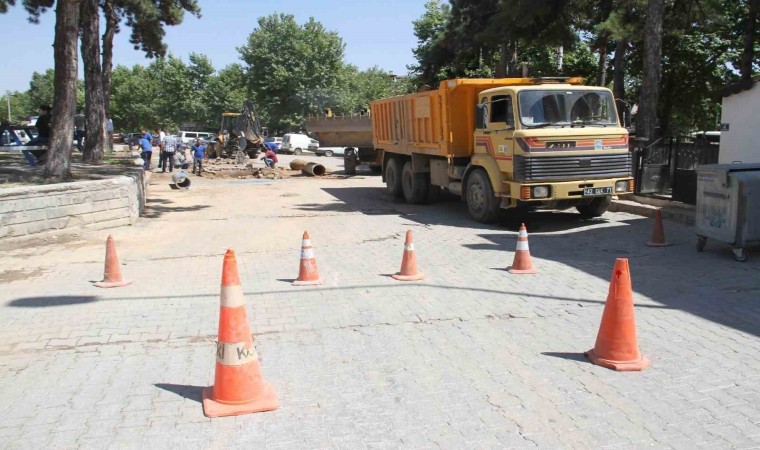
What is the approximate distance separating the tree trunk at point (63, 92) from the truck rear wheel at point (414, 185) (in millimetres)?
7642

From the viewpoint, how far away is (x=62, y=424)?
3.82m

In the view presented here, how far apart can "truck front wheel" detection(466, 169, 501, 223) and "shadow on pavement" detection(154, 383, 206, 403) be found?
851 centimetres

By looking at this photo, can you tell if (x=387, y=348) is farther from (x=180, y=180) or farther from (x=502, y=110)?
(x=180, y=180)

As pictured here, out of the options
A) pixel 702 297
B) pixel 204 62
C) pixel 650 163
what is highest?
pixel 204 62

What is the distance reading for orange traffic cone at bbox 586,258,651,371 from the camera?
462 cm

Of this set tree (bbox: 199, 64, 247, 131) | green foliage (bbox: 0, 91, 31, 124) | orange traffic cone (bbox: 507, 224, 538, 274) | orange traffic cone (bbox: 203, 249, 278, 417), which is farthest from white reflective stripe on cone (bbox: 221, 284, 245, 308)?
green foliage (bbox: 0, 91, 31, 124)

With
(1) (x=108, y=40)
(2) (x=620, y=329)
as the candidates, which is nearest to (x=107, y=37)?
(1) (x=108, y=40)

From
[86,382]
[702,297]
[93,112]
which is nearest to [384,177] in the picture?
[93,112]

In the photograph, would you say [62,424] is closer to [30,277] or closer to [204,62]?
[30,277]

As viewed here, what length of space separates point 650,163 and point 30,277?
1199 cm

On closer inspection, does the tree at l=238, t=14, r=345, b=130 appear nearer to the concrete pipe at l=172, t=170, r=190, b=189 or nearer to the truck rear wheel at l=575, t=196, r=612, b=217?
the concrete pipe at l=172, t=170, r=190, b=189

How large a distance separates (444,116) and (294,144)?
126ft

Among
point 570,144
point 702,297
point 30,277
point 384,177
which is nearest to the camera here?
point 702,297

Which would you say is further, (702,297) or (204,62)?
(204,62)
